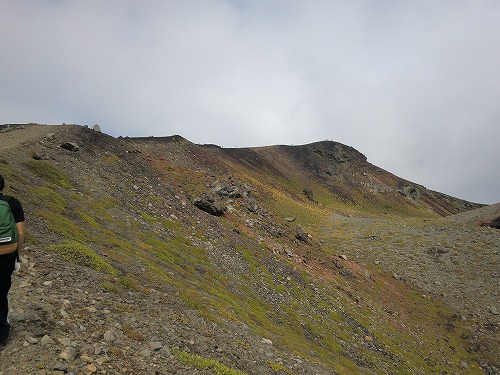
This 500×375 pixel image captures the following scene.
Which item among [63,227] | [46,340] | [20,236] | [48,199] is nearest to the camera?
[20,236]

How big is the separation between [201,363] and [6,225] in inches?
262

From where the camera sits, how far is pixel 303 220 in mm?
72000

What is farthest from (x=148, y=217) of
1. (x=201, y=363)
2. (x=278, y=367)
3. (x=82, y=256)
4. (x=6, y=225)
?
(x=6, y=225)

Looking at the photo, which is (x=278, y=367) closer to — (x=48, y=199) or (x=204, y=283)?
(x=204, y=283)

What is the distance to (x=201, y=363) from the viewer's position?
10281 millimetres

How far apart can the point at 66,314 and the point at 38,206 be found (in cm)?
1080

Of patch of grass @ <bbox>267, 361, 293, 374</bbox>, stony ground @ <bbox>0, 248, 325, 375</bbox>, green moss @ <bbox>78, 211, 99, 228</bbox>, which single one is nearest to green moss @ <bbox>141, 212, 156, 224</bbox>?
green moss @ <bbox>78, 211, 99, 228</bbox>

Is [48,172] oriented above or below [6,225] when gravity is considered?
above

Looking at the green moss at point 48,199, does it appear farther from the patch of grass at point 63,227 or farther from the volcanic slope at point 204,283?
the patch of grass at point 63,227

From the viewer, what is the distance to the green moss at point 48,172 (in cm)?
2367

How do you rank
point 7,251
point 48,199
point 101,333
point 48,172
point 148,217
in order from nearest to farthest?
point 7,251, point 101,333, point 48,199, point 48,172, point 148,217

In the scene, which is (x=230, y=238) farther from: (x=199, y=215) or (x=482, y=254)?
(x=482, y=254)

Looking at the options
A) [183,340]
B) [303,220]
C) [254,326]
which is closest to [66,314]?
[183,340]

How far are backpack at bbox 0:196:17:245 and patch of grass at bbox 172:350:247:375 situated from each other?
5686mm
